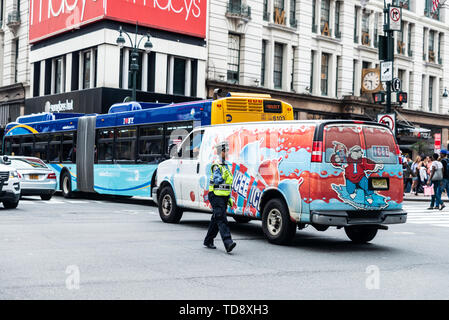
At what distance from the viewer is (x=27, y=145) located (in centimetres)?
2812

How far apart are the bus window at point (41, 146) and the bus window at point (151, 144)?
24.1ft

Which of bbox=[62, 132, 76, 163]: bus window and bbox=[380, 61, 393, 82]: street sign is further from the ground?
bbox=[380, 61, 393, 82]: street sign

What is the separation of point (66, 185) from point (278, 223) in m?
15.4

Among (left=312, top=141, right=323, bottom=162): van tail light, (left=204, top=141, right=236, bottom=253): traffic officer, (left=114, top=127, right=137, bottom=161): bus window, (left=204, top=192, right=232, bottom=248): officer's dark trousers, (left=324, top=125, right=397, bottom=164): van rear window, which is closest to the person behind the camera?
(left=204, top=192, right=232, bottom=248): officer's dark trousers

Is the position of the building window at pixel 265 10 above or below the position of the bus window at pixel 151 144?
above

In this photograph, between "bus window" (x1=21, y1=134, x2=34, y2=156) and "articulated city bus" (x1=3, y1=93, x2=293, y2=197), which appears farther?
"bus window" (x1=21, y1=134, x2=34, y2=156)

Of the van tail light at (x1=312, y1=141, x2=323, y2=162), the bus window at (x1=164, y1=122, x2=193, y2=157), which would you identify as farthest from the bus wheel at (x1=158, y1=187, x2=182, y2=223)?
the van tail light at (x1=312, y1=141, x2=323, y2=162)

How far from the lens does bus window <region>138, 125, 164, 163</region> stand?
1983 cm

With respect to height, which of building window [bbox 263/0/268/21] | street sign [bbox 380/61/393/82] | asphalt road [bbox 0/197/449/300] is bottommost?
asphalt road [bbox 0/197/449/300]

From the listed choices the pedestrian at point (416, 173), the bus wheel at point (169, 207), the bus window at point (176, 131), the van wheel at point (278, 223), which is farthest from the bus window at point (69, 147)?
the pedestrian at point (416, 173)

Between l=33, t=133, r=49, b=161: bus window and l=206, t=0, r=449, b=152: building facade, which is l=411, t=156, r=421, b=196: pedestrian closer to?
l=206, t=0, r=449, b=152: building facade

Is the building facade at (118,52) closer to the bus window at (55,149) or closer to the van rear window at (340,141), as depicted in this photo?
the bus window at (55,149)

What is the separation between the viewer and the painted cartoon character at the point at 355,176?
421 inches
